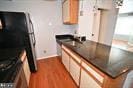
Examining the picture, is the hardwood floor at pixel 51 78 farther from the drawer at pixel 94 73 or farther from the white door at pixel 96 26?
the white door at pixel 96 26

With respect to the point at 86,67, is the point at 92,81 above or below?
below

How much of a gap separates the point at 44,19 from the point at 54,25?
47 centimetres

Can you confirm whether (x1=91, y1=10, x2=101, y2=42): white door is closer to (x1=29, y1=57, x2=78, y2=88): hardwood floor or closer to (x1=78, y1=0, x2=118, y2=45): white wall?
(x1=78, y1=0, x2=118, y2=45): white wall

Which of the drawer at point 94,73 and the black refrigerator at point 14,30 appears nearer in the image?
the drawer at point 94,73

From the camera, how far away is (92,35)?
9.84 ft

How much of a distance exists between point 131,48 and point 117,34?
1.97ft

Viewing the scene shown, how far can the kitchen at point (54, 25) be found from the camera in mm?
2330

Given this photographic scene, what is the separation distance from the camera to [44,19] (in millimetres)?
3277

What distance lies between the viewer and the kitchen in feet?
7.64

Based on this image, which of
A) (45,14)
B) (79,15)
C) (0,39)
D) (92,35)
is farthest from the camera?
(45,14)

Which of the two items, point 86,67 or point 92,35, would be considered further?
point 92,35

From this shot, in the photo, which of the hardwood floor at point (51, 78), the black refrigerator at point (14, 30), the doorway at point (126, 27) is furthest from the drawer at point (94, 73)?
the black refrigerator at point (14, 30)

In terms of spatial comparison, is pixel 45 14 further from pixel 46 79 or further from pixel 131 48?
pixel 131 48

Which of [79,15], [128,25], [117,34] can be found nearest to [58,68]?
[79,15]
